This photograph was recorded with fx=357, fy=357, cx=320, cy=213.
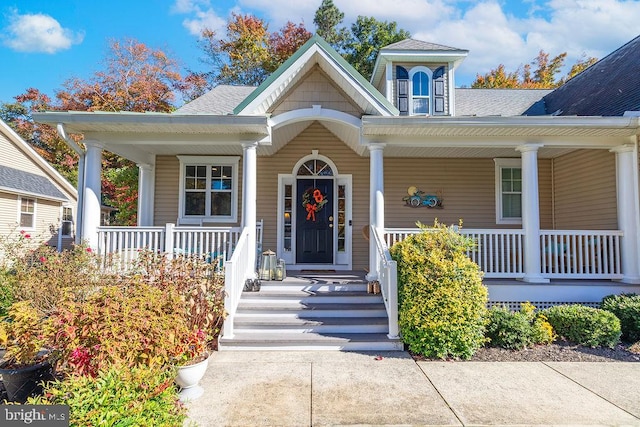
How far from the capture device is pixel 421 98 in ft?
31.3

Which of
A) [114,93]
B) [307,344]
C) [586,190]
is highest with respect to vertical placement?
[114,93]

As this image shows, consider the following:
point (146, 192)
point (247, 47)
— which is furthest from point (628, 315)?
point (247, 47)

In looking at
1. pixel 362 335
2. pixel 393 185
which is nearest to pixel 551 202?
pixel 393 185

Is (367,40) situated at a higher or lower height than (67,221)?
higher

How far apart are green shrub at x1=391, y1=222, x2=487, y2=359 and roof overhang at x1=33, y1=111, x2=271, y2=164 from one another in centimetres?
347

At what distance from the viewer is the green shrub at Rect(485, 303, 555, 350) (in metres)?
5.14

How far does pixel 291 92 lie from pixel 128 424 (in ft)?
18.9

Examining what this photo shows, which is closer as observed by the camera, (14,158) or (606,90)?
(606,90)

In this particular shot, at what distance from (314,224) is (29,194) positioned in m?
12.9

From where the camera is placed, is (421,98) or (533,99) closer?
(421,98)

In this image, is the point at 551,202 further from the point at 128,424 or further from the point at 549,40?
the point at 549,40

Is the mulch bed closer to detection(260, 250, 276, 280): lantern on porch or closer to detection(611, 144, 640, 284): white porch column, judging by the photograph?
detection(611, 144, 640, 284): white porch column

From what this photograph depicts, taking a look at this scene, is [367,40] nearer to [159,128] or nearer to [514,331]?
[159,128]

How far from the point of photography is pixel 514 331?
16.9ft
